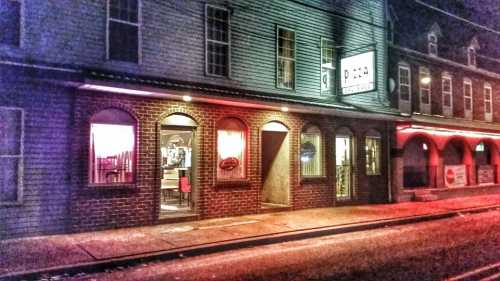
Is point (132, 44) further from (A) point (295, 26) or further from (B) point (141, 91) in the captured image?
(A) point (295, 26)

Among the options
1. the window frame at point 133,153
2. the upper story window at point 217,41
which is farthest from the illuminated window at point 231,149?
the window frame at point 133,153

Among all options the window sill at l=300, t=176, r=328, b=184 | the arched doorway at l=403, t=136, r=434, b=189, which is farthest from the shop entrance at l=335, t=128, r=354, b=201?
the arched doorway at l=403, t=136, r=434, b=189

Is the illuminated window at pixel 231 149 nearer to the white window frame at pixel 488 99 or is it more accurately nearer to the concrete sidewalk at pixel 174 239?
the concrete sidewalk at pixel 174 239

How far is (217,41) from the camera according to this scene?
13.1 meters

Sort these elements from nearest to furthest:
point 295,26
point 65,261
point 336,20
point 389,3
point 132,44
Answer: point 65,261 → point 132,44 → point 295,26 → point 336,20 → point 389,3

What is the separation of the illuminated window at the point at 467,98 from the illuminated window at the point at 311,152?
39.3 ft

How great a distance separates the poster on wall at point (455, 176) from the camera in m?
20.5

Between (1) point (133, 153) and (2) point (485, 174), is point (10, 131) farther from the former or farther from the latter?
(2) point (485, 174)

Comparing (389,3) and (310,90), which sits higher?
(389,3)

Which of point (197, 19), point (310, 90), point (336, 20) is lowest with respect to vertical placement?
point (310, 90)

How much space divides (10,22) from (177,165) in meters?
5.66

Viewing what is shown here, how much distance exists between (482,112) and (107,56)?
2126 centimetres

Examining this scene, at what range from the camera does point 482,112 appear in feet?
80.5

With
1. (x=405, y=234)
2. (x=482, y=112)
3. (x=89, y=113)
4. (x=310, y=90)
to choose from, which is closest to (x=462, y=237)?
(x=405, y=234)
